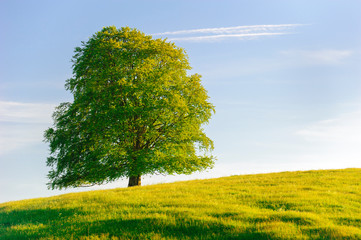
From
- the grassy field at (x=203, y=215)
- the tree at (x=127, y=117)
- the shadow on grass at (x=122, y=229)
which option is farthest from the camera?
the tree at (x=127, y=117)

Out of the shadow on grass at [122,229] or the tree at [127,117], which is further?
the tree at [127,117]

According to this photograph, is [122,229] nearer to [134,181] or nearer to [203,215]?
[203,215]

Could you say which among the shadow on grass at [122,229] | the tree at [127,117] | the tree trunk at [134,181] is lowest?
the shadow on grass at [122,229]

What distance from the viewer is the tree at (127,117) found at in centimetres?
2572

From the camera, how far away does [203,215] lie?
12422 millimetres

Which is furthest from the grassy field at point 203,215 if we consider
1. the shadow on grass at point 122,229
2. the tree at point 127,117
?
the tree at point 127,117

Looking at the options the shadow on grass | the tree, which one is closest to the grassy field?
the shadow on grass

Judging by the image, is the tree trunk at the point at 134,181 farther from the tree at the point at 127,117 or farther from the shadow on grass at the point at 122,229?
the shadow on grass at the point at 122,229

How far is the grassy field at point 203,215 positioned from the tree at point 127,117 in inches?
279

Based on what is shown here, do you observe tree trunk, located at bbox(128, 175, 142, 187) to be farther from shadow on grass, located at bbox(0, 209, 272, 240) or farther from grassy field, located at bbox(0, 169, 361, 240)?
shadow on grass, located at bbox(0, 209, 272, 240)

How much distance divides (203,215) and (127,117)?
15140 mm

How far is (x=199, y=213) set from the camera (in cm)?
1275

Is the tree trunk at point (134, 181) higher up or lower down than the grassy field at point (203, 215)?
higher up

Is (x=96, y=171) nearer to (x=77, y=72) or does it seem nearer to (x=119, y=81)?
(x=119, y=81)
